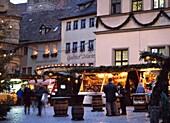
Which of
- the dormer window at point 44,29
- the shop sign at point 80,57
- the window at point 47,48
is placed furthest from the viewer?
→ the dormer window at point 44,29

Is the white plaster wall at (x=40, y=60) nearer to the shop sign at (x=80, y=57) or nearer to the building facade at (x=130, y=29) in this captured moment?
the shop sign at (x=80, y=57)

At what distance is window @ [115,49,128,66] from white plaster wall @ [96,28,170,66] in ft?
1.38

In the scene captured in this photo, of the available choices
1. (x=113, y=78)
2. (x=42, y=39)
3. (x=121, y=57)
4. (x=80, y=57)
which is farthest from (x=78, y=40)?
(x=113, y=78)

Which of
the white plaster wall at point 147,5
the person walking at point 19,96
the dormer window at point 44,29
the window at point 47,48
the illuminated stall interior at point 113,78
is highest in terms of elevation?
the dormer window at point 44,29

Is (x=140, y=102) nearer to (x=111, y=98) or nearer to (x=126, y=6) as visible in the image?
(x=111, y=98)

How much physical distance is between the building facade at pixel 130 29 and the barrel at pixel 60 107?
12.3 metres

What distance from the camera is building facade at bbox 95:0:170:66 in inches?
1314

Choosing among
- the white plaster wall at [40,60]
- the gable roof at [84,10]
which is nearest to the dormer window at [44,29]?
the white plaster wall at [40,60]

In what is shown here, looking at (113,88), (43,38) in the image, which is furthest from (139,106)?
(43,38)

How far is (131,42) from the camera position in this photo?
113 ft

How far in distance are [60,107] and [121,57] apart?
43.1 feet

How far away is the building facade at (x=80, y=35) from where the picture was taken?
54.4 metres

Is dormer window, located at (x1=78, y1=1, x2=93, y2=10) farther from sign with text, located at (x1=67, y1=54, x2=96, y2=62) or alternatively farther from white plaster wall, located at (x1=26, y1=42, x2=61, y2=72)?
sign with text, located at (x1=67, y1=54, x2=96, y2=62)

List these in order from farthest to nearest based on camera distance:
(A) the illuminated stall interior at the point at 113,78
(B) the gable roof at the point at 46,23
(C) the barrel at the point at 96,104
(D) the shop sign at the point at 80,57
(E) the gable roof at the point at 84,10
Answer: (B) the gable roof at the point at 46,23, (E) the gable roof at the point at 84,10, (D) the shop sign at the point at 80,57, (A) the illuminated stall interior at the point at 113,78, (C) the barrel at the point at 96,104
